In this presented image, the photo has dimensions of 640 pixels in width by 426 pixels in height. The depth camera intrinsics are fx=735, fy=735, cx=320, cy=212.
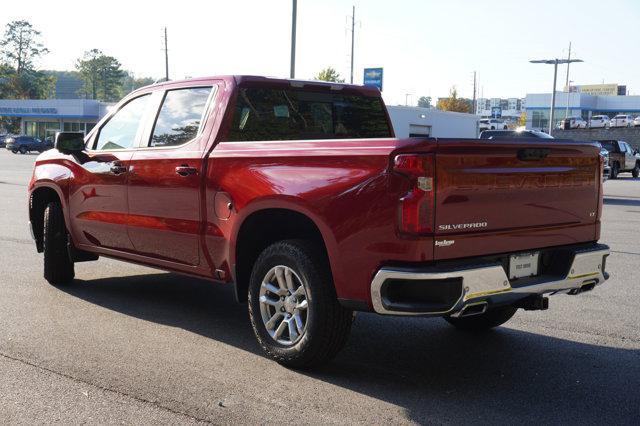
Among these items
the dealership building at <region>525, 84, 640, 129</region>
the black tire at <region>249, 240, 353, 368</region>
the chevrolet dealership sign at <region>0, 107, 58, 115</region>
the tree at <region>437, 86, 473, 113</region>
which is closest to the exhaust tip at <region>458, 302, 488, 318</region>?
the black tire at <region>249, 240, 353, 368</region>

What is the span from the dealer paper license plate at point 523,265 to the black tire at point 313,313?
3.37 feet

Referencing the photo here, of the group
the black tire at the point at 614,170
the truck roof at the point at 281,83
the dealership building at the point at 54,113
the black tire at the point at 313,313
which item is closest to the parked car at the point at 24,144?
the dealership building at the point at 54,113

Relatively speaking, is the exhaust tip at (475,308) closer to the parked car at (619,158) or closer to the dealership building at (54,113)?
the parked car at (619,158)

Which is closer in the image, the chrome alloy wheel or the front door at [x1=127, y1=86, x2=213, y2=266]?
the chrome alloy wheel

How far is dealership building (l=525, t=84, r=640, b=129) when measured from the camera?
4058 inches

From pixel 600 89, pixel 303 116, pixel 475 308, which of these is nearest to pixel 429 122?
pixel 303 116

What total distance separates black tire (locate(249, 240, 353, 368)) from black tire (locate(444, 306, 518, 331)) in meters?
1.38

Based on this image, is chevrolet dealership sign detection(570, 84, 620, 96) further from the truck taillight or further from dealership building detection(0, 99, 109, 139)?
the truck taillight

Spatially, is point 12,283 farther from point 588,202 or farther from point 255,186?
point 588,202

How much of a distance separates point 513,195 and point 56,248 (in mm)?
4706

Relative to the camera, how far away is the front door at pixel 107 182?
20.4 feet

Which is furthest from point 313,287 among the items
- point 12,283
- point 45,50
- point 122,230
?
point 45,50

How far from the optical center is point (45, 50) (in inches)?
5221

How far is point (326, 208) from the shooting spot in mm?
4387
